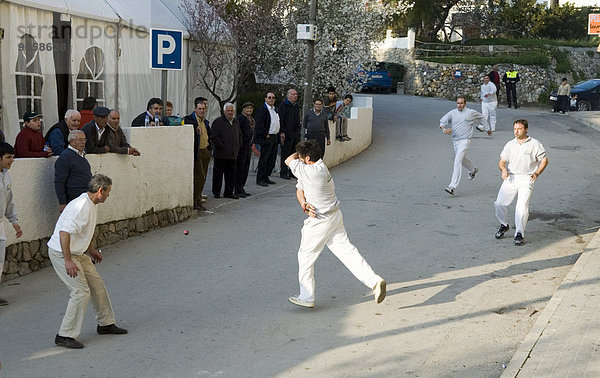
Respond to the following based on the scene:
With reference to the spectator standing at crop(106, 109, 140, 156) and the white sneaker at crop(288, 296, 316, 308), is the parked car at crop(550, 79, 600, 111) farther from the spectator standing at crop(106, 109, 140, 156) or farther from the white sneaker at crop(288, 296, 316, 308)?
the white sneaker at crop(288, 296, 316, 308)

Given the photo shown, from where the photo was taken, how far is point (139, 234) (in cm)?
1130

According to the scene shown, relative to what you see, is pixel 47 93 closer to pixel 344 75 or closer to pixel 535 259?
pixel 535 259

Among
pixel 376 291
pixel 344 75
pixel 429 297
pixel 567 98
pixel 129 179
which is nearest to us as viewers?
pixel 376 291

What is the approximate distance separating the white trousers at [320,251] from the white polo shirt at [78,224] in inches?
88.1

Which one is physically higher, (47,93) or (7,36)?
(7,36)

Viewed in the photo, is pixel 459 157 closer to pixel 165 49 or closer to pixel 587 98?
pixel 165 49

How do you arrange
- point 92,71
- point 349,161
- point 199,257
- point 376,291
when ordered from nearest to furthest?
point 376,291 < point 199,257 < point 92,71 < point 349,161

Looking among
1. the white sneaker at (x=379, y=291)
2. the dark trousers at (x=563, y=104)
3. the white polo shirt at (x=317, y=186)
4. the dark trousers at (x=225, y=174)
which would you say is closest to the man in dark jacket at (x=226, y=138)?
the dark trousers at (x=225, y=174)

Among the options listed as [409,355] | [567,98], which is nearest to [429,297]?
[409,355]

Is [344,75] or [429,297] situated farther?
[344,75]

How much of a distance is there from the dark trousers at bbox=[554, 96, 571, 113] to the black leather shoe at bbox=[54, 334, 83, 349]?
28.1 metres

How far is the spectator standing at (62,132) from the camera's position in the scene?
975 cm

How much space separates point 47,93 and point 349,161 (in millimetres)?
7840

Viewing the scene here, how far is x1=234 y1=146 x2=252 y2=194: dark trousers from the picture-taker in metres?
14.1
